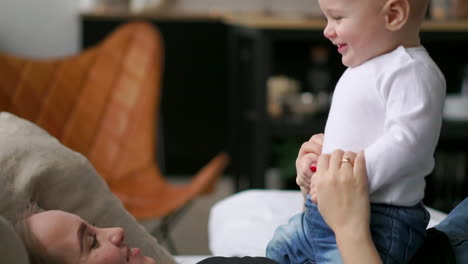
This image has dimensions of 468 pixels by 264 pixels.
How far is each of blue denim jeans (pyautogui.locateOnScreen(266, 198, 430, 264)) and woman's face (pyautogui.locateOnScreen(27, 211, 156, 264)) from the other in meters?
0.20

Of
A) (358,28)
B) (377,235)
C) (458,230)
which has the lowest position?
(458,230)

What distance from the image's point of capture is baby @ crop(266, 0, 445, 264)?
3.15 ft

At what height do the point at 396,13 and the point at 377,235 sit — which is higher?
the point at 396,13

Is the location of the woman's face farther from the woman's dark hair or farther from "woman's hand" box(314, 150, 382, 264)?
"woman's hand" box(314, 150, 382, 264)

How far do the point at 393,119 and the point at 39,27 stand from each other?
3752 mm

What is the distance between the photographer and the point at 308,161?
3.52 feet

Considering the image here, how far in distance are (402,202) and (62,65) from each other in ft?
7.30

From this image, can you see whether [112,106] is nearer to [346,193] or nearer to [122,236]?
[122,236]

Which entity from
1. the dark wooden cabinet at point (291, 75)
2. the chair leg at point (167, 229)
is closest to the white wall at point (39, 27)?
the dark wooden cabinet at point (291, 75)

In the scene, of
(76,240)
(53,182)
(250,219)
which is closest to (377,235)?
(76,240)

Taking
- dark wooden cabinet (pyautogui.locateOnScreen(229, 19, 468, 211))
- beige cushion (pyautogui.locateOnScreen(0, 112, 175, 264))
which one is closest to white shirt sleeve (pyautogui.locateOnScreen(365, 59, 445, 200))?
beige cushion (pyautogui.locateOnScreen(0, 112, 175, 264))

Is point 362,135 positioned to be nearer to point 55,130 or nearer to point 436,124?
point 436,124

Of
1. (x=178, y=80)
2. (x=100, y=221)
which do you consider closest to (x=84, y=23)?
A: (x=178, y=80)

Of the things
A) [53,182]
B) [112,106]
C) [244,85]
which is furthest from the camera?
[244,85]
